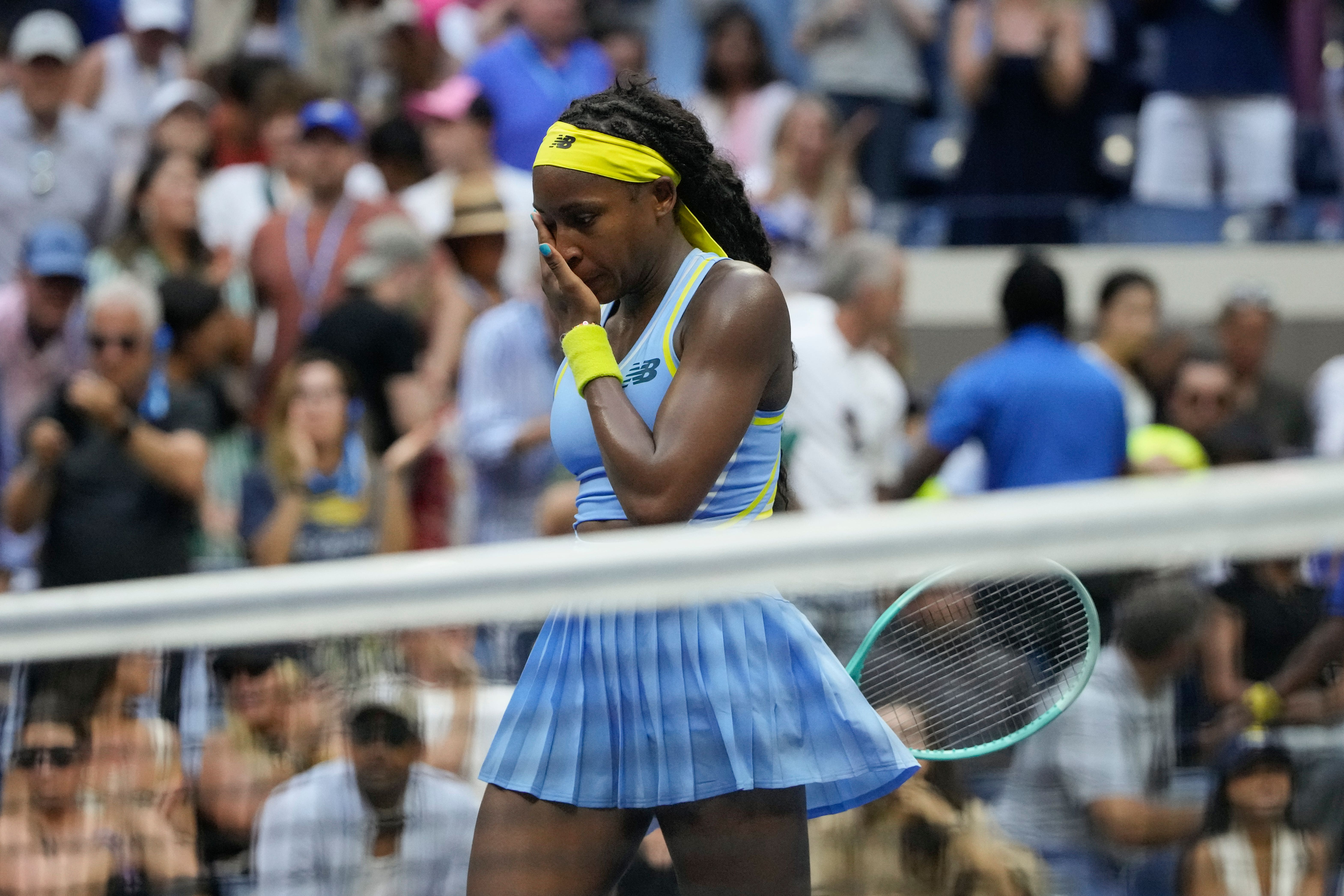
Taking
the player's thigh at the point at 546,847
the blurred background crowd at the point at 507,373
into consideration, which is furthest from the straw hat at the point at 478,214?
the player's thigh at the point at 546,847

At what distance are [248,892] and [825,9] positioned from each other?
6650mm

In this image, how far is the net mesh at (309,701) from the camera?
2.79 meters

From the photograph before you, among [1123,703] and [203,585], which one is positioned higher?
[203,585]

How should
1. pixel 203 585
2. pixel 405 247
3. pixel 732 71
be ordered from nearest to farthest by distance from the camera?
pixel 203 585, pixel 405 247, pixel 732 71

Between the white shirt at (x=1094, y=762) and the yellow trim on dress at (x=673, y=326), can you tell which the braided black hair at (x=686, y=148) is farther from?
the white shirt at (x=1094, y=762)

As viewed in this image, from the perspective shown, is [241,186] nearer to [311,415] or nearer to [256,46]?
[256,46]

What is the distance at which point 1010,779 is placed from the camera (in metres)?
3.59

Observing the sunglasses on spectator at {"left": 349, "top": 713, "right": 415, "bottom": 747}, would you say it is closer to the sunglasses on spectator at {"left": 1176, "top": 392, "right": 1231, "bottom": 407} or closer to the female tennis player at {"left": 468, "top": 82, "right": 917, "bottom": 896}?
the female tennis player at {"left": 468, "top": 82, "right": 917, "bottom": 896}

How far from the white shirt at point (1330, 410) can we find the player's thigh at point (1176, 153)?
66.7 inches

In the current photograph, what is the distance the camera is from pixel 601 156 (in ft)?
9.85

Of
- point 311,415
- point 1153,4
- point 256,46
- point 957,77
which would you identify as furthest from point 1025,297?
point 256,46

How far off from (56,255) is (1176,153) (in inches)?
202

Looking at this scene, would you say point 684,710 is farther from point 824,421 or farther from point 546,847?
point 824,421

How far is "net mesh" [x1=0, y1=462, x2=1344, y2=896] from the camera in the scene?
2.79 m
